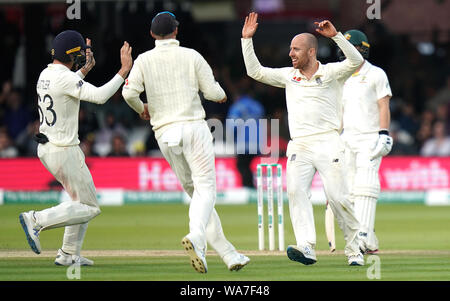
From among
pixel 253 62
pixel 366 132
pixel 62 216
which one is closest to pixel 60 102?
pixel 62 216

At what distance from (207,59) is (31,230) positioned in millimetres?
11336

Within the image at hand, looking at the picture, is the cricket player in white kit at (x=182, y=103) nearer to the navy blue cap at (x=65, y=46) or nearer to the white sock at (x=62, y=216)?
the navy blue cap at (x=65, y=46)

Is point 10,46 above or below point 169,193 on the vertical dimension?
above

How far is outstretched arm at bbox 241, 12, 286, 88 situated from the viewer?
8.21 metres

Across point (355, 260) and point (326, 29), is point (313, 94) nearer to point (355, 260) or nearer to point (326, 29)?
point (326, 29)

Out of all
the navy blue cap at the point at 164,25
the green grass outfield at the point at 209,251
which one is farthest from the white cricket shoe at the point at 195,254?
the navy blue cap at the point at 164,25

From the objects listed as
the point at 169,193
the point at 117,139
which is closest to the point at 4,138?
the point at 117,139

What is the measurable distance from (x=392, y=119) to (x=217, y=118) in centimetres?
351

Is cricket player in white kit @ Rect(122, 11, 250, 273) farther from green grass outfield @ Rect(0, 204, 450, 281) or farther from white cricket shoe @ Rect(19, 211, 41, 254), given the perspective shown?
white cricket shoe @ Rect(19, 211, 41, 254)

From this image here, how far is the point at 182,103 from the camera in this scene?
793cm

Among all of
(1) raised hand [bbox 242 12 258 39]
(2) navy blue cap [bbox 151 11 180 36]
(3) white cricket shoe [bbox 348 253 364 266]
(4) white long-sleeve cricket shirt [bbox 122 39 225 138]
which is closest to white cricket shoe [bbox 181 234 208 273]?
(4) white long-sleeve cricket shirt [bbox 122 39 225 138]

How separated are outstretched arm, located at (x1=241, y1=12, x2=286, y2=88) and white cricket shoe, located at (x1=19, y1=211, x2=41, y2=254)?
6.92 ft
